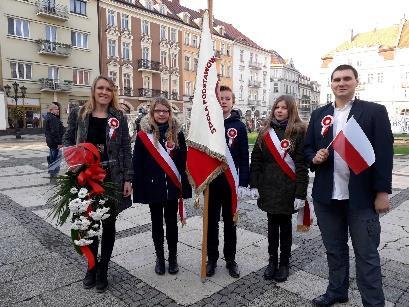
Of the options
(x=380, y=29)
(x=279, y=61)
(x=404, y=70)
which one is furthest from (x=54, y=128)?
(x=279, y=61)

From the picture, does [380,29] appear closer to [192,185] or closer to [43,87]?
[43,87]

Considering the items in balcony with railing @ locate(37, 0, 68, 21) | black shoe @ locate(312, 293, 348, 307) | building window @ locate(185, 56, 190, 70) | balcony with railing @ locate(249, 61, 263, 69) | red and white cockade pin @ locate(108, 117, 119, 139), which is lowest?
black shoe @ locate(312, 293, 348, 307)

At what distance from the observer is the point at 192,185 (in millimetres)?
3607

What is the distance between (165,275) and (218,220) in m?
0.82

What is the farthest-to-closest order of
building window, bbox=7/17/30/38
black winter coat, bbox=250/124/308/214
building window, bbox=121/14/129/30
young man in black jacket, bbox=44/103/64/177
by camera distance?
building window, bbox=121/14/129/30 → building window, bbox=7/17/30/38 → young man in black jacket, bbox=44/103/64/177 → black winter coat, bbox=250/124/308/214

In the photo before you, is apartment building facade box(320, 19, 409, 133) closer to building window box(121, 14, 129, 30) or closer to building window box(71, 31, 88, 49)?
building window box(121, 14, 129, 30)

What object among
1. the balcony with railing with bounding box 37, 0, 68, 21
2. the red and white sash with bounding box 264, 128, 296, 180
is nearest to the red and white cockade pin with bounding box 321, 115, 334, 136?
the red and white sash with bounding box 264, 128, 296, 180

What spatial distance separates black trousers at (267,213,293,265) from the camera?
357cm

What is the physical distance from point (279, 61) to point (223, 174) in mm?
74208

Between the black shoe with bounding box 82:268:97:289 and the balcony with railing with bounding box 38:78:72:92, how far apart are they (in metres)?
30.8

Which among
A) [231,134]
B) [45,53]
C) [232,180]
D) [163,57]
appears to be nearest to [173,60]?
[163,57]

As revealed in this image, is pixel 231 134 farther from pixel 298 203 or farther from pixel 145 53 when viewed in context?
pixel 145 53

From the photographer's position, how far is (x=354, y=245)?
2.86 metres

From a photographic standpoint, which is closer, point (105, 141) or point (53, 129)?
point (105, 141)
